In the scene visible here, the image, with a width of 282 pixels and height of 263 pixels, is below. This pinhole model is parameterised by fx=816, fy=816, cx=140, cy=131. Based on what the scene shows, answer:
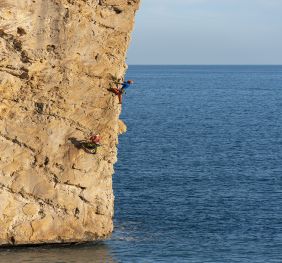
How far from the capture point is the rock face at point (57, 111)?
1652 inches

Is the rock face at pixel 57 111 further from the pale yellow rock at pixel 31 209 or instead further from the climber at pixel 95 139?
the climber at pixel 95 139

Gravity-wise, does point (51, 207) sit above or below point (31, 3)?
below

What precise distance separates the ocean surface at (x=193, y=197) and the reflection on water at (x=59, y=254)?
0.05 metres

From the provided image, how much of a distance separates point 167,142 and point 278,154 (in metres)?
12.9

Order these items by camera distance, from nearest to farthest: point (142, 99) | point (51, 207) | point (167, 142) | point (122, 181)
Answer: point (51, 207), point (122, 181), point (167, 142), point (142, 99)

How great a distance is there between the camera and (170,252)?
148 ft

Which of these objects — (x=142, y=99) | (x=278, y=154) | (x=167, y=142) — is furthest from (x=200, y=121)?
(x=142, y=99)

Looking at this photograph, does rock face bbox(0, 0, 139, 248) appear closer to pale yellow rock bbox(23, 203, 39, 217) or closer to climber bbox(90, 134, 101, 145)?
pale yellow rock bbox(23, 203, 39, 217)

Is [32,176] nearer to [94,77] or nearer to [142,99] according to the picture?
[94,77]

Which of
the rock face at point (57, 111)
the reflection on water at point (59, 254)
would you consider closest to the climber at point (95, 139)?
the rock face at point (57, 111)

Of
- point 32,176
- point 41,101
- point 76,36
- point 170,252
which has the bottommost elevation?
point 170,252

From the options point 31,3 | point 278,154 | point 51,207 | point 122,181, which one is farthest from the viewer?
point 278,154

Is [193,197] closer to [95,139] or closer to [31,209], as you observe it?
[95,139]

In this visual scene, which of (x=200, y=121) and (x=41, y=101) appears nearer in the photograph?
(x=41, y=101)
